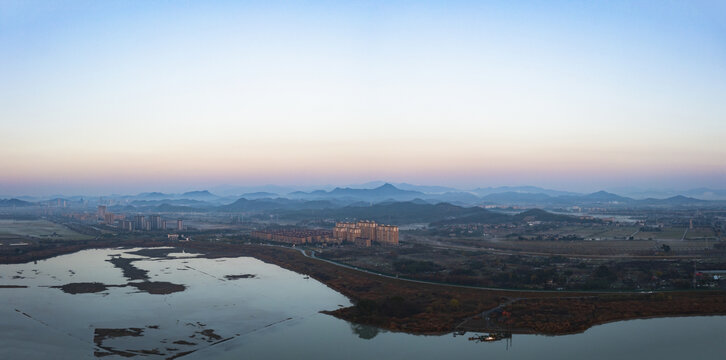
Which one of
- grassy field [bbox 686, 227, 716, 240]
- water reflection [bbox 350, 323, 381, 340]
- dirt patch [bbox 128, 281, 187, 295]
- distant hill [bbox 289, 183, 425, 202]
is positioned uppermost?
distant hill [bbox 289, 183, 425, 202]

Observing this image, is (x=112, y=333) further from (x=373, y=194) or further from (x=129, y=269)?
(x=373, y=194)

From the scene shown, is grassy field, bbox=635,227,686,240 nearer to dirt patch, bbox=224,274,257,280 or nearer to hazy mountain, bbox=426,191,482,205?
dirt patch, bbox=224,274,257,280

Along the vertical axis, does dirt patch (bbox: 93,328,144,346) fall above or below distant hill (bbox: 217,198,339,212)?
below

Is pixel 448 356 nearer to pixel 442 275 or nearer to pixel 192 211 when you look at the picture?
pixel 442 275

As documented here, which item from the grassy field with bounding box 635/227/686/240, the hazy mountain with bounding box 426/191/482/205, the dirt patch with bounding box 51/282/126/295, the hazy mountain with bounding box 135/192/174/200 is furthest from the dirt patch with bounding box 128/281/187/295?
the hazy mountain with bounding box 135/192/174/200

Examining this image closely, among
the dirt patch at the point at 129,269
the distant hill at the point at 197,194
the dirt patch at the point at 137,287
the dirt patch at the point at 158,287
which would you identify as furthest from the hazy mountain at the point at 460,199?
the dirt patch at the point at 137,287

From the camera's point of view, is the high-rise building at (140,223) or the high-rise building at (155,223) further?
the high-rise building at (155,223)

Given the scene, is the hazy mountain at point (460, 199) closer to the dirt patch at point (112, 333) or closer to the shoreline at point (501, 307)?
the shoreline at point (501, 307)

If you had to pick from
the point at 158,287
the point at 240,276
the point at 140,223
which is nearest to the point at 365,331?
the point at 158,287

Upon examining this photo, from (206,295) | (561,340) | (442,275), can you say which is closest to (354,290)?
(442,275)

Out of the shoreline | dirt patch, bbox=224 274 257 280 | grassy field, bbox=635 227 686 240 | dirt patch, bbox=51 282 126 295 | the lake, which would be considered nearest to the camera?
the lake
